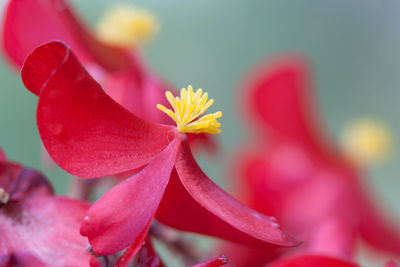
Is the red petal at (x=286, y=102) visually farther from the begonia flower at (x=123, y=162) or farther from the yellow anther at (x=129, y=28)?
the begonia flower at (x=123, y=162)

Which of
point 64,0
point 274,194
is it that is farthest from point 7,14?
point 274,194

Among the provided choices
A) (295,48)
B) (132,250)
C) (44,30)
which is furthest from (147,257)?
(295,48)

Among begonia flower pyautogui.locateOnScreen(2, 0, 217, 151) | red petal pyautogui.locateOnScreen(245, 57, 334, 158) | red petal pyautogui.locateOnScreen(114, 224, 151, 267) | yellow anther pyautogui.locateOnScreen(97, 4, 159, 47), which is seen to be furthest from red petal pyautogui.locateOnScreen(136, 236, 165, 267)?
red petal pyautogui.locateOnScreen(245, 57, 334, 158)

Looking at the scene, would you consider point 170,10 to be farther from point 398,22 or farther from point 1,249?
point 1,249

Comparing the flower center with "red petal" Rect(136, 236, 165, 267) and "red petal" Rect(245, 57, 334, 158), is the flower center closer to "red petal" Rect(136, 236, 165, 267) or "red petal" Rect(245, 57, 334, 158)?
"red petal" Rect(136, 236, 165, 267)

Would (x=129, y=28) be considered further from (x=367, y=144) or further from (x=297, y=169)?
(x=367, y=144)

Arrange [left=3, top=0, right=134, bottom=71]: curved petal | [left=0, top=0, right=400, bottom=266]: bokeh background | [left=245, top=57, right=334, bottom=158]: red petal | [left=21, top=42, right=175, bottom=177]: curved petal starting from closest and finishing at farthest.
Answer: [left=21, top=42, right=175, bottom=177]: curved petal
[left=3, top=0, right=134, bottom=71]: curved petal
[left=245, top=57, right=334, bottom=158]: red petal
[left=0, top=0, right=400, bottom=266]: bokeh background
